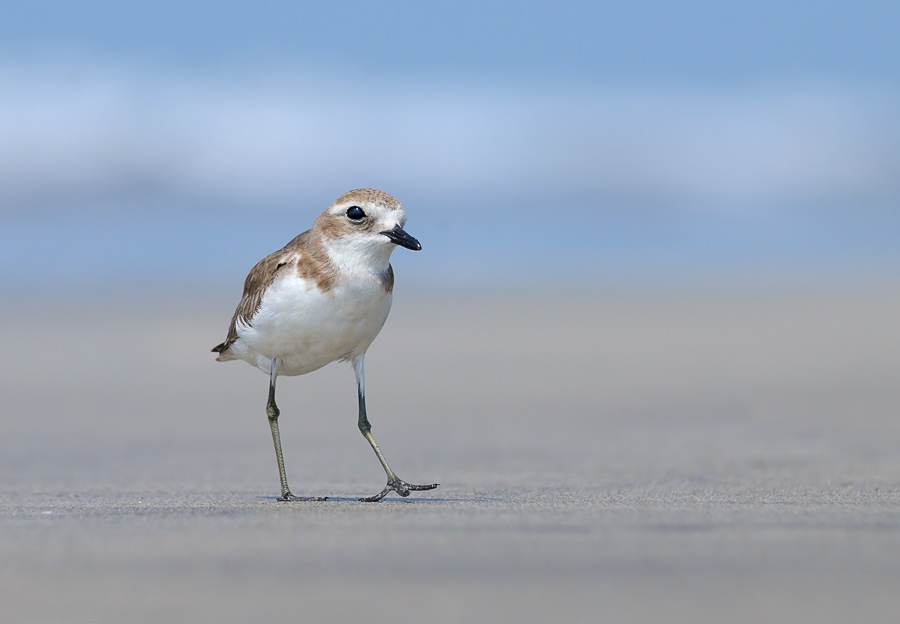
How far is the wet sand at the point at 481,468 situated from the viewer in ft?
12.6

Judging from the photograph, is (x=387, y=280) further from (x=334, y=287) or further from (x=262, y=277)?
(x=262, y=277)

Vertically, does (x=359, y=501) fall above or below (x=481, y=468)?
below

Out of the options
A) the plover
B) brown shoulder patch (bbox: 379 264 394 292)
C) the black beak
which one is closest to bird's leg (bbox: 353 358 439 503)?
the plover

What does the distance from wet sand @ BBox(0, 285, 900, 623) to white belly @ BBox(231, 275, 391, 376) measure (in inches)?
30.4

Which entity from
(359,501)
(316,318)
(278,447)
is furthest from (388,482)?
(316,318)

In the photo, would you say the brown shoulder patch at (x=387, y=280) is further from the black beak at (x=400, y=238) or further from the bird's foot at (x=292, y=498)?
the bird's foot at (x=292, y=498)

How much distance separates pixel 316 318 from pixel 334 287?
18 cm

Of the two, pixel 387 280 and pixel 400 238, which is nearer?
pixel 400 238

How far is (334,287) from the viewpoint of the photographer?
6246 millimetres

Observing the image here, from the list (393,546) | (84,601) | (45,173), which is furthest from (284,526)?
(45,173)

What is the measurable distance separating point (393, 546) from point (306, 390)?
25.7ft

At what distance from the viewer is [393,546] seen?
14.8ft

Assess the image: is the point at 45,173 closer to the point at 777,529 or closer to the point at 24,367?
the point at 24,367

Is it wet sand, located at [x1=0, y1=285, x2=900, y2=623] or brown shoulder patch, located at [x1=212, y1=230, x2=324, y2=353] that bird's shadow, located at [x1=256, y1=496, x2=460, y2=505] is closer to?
wet sand, located at [x1=0, y1=285, x2=900, y2=623]
